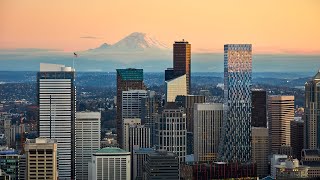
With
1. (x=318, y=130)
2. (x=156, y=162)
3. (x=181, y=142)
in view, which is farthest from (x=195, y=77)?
(x=156, y=162)

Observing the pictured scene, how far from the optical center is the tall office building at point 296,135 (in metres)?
14.1

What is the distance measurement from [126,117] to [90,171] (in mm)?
3569

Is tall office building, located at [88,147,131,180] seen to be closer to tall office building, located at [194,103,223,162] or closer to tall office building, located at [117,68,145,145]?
tall office building, located at [117,68,145,145]

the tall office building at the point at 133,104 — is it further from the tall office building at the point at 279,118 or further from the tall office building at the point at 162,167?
the tall office building at the point at 162,167

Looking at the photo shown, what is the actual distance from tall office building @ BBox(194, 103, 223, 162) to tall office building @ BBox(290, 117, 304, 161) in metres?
1.38

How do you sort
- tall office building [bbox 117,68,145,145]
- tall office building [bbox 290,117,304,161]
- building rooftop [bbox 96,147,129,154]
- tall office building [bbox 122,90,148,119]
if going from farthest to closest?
tall office building [bbox 122,90,148,119] → tall office building [bbox 117,68,145,145] → tall office building [bbox 290,117,304,161] → building rooftop [bbox 96,147,129,154]

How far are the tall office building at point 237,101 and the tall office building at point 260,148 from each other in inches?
6.3

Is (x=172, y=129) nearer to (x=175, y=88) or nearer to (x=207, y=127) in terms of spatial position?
(x=207, y=127)

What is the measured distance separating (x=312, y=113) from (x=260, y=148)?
51.0 inches

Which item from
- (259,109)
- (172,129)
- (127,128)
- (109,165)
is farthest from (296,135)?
(109,165)

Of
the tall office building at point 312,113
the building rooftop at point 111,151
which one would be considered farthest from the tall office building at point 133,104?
the tall office building at point 312,113

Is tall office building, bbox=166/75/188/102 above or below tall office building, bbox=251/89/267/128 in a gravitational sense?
above

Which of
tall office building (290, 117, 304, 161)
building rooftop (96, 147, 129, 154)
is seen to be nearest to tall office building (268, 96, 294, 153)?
tall office building (290, 117, 304, 161)

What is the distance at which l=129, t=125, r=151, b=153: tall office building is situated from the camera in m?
14.4
